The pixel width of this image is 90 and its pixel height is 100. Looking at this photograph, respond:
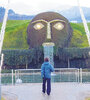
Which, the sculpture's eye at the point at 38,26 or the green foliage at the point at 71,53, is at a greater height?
the sculpture's eye at the point at 38,26

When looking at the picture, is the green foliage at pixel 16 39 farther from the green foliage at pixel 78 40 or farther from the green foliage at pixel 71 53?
the green foliage at pixel 71 53

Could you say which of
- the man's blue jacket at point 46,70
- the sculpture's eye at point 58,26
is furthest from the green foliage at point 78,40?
the man's blue jacket at point 46,70

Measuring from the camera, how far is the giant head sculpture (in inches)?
1138

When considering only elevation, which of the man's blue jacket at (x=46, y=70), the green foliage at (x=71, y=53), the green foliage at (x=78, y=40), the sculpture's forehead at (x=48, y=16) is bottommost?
the man's blue jacket at (x=46, y=70)

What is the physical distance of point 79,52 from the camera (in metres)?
28.9

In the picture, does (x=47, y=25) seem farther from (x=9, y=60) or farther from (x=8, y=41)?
(x=8, y=41)

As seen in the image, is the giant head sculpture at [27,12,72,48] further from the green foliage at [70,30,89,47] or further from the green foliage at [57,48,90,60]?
the green foliage at [70,30,89,47]

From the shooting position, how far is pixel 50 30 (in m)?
28.8

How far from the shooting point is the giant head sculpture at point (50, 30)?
94.8 ft

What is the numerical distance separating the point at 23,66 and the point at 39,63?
170 cm

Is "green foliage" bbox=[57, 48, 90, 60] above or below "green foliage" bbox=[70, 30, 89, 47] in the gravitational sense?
below

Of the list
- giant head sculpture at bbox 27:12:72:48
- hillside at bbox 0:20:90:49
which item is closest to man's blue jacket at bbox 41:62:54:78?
→ giant head sculpture at bbox 27:12:72:48

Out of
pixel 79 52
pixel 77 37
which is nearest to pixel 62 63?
pixel 79 52

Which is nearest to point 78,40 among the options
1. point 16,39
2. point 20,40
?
point 20,40
